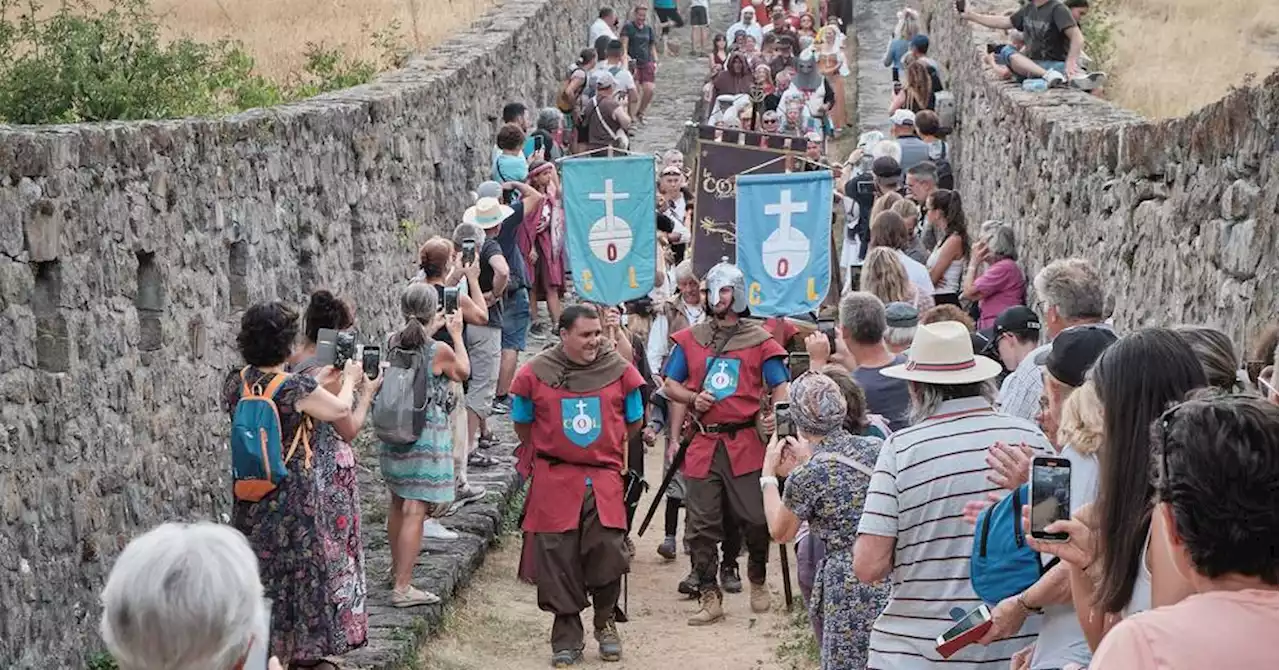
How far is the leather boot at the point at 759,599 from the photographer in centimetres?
1045

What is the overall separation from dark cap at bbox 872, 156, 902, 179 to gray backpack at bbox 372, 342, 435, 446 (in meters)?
6.09

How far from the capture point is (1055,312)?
7.40 m

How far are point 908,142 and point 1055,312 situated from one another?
9.18 m

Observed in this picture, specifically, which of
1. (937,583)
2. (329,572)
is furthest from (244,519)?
(937,583)

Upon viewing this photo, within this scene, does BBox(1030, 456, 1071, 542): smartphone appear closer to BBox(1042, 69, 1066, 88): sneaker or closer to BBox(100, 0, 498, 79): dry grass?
BBox(1042, 69, 1066, 88): sneaker

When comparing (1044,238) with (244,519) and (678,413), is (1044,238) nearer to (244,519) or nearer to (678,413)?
(678,413)

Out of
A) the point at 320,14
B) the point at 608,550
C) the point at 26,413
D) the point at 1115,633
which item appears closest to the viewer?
the point at 1115,633

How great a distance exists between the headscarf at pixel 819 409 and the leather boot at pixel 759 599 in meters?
3.89

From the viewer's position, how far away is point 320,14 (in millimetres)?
20781

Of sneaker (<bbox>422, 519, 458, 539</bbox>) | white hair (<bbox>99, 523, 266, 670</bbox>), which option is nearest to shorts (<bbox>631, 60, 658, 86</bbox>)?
sneaker (<bbox>422, 519, 458, 539</bbox>)

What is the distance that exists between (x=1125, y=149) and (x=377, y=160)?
582 centimetres

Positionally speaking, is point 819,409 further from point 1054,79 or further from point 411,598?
point 1054,79

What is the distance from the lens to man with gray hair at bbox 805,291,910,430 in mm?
8328

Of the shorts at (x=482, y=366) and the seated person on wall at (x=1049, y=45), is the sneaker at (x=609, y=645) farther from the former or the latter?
the seated person on wall at (x=1049, y=45)
